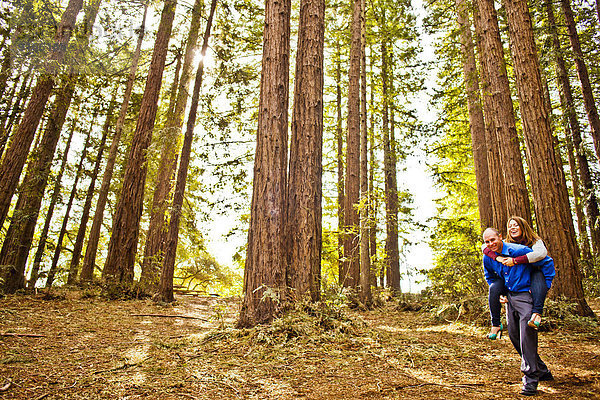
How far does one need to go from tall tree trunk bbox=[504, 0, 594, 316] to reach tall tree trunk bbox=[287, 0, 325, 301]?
419 centimetres

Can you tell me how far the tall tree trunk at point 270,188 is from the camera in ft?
17.3

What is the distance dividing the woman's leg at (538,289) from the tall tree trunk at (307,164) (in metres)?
3.22

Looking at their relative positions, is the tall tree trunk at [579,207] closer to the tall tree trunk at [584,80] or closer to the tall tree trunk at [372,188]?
the tall tree trunk at [584,80]

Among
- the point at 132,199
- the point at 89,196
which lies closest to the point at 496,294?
the point at 132,199

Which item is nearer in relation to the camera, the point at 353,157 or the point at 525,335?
the point at 525,335

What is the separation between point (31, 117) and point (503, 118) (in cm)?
1140

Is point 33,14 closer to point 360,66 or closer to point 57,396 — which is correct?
point 360,66

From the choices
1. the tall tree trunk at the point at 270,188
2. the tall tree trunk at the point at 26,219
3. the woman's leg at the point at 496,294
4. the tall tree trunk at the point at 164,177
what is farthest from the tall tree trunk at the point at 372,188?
the tall tree trunk at the point at 26,219

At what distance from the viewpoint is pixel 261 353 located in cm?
428

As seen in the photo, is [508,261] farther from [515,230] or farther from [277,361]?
[277,361]

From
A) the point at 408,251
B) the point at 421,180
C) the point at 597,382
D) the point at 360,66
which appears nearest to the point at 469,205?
the point at 421,180

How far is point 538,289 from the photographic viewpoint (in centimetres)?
331

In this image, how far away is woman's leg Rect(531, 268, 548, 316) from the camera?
10.6ft

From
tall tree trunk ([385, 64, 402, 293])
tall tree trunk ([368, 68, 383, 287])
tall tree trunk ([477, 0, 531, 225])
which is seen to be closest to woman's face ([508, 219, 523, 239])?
tall tree trunk ([477, 0, 531, 225])
